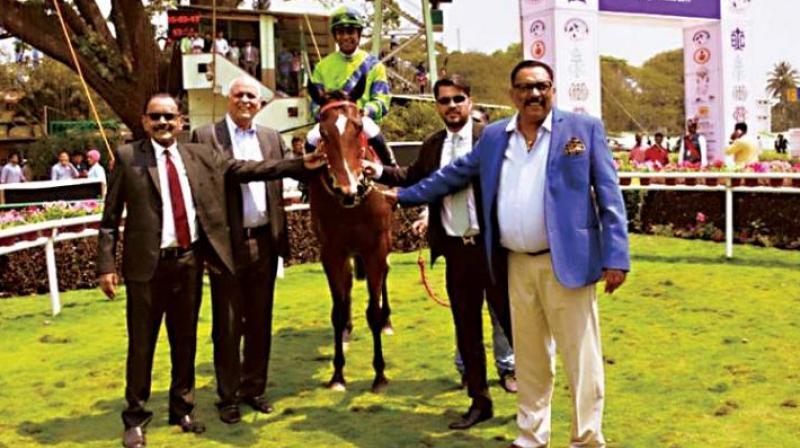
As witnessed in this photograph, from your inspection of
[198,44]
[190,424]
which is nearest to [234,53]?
[198,44]

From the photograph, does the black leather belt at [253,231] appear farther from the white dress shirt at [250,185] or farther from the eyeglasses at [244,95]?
the eyeglasses at [244,95]

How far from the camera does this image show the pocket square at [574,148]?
383 cm

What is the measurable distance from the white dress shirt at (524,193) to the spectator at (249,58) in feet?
65.3

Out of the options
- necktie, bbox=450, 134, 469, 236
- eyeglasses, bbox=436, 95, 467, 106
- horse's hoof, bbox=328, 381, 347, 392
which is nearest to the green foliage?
horse's hoof, bbox=328, 381, 347, 392

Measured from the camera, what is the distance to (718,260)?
32.5 ft

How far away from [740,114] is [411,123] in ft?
24.7

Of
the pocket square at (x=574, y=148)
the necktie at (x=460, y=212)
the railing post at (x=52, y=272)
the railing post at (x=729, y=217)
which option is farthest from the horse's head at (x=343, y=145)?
the railing post at (x=729, y=217)

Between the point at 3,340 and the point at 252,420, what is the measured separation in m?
3.38

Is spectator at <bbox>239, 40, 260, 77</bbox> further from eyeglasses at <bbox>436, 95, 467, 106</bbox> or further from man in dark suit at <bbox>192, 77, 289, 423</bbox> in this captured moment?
eyeglasses at <bbox>436, 95, 467, 106</bbox>

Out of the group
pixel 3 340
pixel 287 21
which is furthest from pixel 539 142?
pixel 287 21

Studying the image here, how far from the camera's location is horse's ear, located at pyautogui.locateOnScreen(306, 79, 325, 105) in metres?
5.14

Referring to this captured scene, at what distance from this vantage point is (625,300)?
795cm

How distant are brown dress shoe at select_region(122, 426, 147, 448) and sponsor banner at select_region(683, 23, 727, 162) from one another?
17.5 metres

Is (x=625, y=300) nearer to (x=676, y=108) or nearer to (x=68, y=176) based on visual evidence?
(x=68, y=176)
